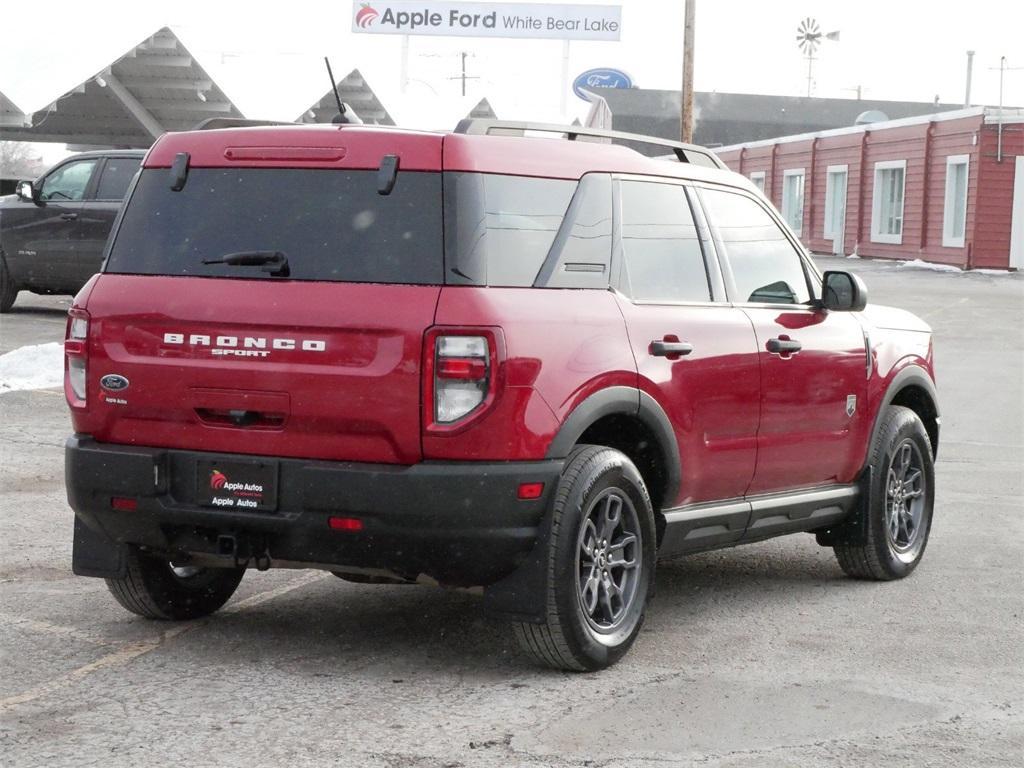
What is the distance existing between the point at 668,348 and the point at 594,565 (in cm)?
87

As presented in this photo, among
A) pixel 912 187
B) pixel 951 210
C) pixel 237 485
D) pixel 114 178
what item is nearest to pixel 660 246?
pixel 237 485

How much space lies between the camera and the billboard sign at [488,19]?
75812mm

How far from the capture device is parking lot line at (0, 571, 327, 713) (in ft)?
17.5

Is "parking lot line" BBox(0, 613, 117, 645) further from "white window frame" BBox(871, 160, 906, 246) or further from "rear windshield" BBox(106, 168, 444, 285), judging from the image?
"white window frame" BBox(871, 160, 906, 246)

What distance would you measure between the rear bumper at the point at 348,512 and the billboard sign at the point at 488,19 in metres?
71.2

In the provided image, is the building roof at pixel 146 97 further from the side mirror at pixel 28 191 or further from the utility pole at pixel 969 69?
the utility pole at pixel 969 69

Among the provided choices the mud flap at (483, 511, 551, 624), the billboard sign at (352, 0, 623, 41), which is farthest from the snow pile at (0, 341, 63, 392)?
the billboard sign at (352, 0, 623, 41)

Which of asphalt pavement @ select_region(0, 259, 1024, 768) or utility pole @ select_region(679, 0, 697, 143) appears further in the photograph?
utility pole @ select_region(679, 0, 697, 143)

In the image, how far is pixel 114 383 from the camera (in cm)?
568

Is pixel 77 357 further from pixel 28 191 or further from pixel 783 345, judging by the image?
pixel 28 191

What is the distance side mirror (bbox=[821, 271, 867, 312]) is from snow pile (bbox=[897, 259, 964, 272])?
3140cm

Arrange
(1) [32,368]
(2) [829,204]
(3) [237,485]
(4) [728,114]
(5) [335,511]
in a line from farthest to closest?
1. (4) [728,114]
2. (2) [829,204]
3. (1) [32,368]
4. (3) [237,485]
5. (5) [335,511]

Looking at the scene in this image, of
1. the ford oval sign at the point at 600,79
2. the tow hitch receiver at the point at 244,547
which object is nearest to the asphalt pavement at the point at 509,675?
the tow hitch receiver at the point at 244,547

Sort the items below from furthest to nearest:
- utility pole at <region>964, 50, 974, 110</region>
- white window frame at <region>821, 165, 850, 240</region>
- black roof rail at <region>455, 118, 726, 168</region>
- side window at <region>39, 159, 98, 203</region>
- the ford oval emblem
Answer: utility pole at <region>964, 50, 974, 110</region> → white window frame at <region>821, 165, 850, 240</region> → side window at <region>39, 159, 98, 203</region> → black roof rail at <region>455, 118, 726, 168</region> → the ford oval emblem
